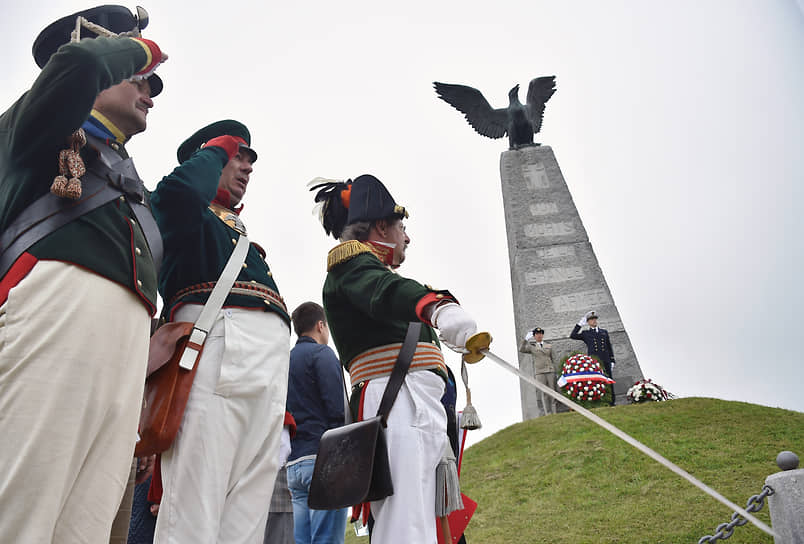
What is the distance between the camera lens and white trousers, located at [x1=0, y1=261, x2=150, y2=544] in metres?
1.36

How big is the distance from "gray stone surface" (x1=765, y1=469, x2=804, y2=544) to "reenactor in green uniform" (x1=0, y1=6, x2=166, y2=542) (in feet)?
9.11

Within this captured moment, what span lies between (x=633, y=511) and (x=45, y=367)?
4993 mm

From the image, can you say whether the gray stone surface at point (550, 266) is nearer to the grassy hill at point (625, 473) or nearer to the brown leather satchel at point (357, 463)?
the grassy hill at point (625, 473)

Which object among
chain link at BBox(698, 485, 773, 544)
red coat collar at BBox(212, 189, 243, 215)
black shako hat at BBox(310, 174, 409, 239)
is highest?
black shako hat at BBox(310, 174, 409, 239)

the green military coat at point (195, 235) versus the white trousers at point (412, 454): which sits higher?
the green military coat at point (195, 235)

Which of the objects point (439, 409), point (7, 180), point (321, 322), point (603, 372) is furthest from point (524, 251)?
point (7, 180)

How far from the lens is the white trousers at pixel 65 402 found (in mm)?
1357

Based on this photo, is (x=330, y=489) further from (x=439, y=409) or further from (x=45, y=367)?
(x=45, y=367)

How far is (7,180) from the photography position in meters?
1.71

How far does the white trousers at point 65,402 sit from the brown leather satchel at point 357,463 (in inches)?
35.7

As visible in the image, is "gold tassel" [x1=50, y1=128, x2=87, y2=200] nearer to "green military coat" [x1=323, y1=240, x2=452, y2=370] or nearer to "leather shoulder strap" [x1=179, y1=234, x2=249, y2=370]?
"leather shoulder strap" [x1=179, y1=234, x2=249, y2=370]

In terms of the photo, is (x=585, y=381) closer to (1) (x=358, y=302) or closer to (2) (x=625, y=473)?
(2) (x=625, y=473)

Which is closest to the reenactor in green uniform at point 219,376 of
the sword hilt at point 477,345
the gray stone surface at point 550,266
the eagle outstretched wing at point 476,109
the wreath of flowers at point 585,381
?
the sword hilt at point 477,345

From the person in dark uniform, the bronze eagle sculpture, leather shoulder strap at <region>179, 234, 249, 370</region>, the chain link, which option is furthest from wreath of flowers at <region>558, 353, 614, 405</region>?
leather shoulder strap at <region>179, 234, 249, 370</region>
